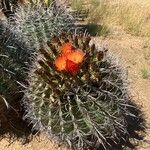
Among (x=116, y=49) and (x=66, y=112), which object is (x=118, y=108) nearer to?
(x=66, y=112)

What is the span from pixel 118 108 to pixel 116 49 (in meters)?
3.02

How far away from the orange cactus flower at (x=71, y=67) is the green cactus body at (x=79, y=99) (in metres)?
0.06

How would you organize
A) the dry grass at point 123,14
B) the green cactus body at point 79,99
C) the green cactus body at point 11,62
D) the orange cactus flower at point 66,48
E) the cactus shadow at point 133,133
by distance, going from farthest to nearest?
the dry grass at point 123,14 < the cactus shadow at point 133,133 < the green cactus body at point 11,62 < the orange cactus flower at point 66,48 < the green cactus body at point 79,99

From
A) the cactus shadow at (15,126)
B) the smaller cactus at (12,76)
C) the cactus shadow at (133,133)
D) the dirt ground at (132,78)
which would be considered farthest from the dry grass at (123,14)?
the cactus shadow at (15,126)

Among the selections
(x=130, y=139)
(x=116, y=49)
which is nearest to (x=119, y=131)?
(x=130, y=139)

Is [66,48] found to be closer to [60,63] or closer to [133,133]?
[60,63]

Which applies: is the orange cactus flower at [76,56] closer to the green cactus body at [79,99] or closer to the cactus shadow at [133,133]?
Answer: the green cactus body at [79,99]

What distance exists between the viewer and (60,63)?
18.0ft

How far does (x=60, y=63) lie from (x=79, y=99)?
1.45ft

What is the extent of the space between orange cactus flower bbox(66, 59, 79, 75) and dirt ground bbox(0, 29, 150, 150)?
1.20 m

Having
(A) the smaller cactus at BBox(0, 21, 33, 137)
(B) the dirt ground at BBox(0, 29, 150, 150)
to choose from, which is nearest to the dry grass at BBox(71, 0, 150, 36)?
(B) the dirt ground at BBox(0, 29, 150, 150)

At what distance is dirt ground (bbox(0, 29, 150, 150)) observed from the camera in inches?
250

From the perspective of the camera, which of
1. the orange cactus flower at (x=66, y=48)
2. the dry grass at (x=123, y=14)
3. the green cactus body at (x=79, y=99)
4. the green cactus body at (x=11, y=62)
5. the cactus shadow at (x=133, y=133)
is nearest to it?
the green cactus body at (x=79, y=99)

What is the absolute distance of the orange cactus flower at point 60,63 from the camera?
18.0 feet
